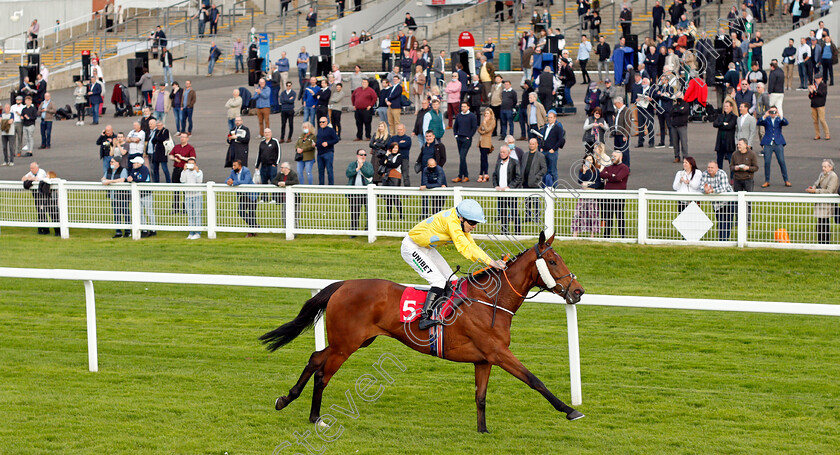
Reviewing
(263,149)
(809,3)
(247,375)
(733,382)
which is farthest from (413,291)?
(809,3)

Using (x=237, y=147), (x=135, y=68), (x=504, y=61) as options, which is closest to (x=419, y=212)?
(x=237, y=147)

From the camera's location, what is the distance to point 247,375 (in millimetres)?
8789

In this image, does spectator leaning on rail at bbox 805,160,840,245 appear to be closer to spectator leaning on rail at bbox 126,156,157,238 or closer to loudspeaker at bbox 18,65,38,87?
spectator leaning on rail at bbox 126,156,157,238

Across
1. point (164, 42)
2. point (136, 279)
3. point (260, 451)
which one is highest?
point (164, 42)

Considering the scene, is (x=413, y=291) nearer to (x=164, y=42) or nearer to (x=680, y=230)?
(x=680, y=230)

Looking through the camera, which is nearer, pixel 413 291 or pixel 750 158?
pixel 413 291

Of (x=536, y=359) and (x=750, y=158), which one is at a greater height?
(x=750, y=158)

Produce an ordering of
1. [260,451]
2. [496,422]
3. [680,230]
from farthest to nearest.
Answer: [680,230] < [496,422] < [260,451]

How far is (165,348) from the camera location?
9805 millimetres

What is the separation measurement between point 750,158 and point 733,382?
873cm

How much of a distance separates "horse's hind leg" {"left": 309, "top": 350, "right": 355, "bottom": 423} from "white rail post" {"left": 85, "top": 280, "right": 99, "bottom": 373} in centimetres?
235

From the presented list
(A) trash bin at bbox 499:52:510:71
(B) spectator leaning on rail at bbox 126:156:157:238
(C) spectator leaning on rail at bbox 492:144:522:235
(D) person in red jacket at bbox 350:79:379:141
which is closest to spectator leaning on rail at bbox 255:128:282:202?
(B) spectator leaning on rail at bbox 126:156:157:238

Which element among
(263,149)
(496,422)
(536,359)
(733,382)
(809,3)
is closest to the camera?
(496,422)

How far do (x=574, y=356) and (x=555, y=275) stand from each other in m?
0.80
